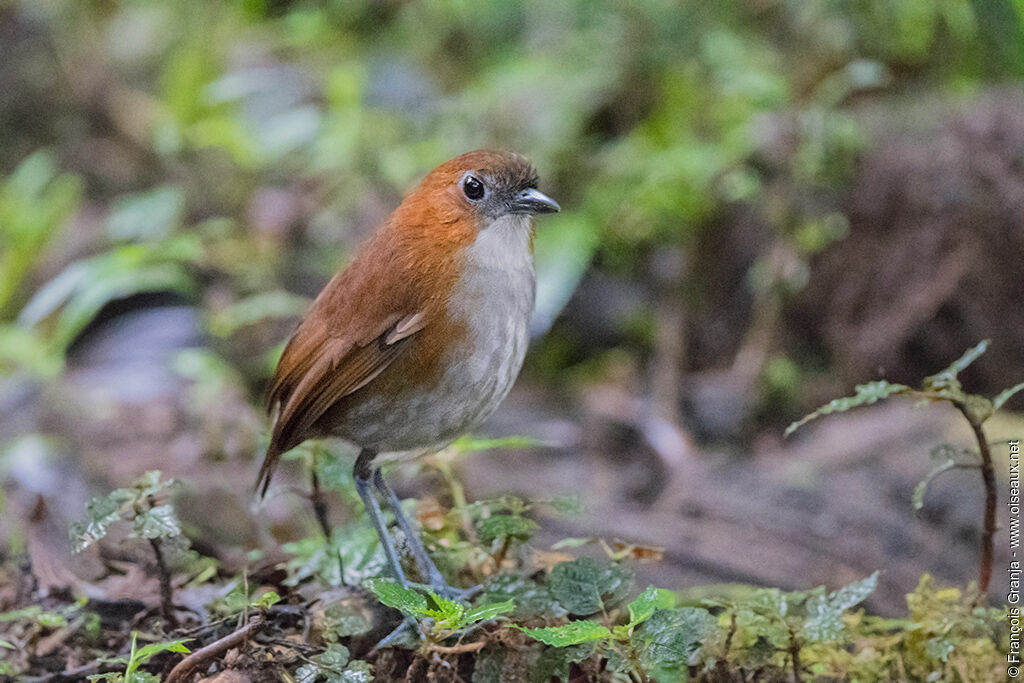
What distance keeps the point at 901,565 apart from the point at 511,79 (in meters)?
3.80

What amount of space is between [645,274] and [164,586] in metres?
3.81

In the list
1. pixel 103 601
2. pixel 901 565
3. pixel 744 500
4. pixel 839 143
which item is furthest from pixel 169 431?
pixel 839 143

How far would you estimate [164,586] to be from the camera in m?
2.38

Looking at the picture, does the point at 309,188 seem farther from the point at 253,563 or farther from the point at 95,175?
the point at 253,563

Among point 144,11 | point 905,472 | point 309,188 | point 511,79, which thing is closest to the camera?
point 905,472

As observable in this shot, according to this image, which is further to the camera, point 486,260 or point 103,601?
point 103,601

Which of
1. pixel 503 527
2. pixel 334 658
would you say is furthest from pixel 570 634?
pixel 334 658

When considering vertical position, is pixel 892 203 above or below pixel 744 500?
above

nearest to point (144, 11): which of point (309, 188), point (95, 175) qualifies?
point (95, 175)

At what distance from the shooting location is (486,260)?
2414 mm

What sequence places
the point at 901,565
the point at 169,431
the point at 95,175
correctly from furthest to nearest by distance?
the point at 95,175, the point at 169,431, the point at 901,565

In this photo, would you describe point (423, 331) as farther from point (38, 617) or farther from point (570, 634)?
point (38, 617)

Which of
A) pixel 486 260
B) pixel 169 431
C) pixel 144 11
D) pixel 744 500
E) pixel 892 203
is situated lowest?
pixel 744 500

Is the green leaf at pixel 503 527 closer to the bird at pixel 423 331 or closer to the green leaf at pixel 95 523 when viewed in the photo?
the bird at pixel 423 331
